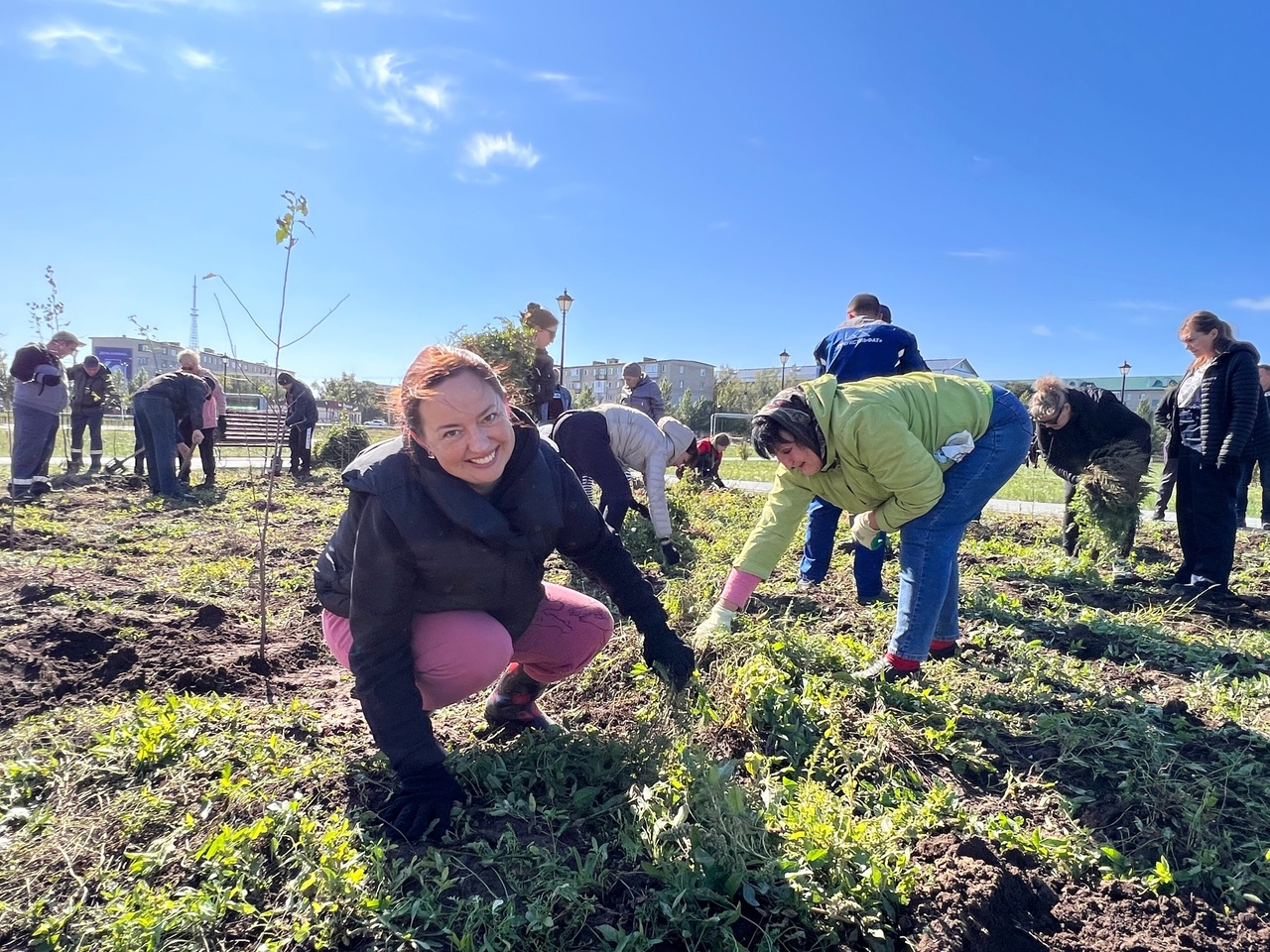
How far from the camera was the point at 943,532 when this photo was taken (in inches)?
102

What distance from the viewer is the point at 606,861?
1.78 m

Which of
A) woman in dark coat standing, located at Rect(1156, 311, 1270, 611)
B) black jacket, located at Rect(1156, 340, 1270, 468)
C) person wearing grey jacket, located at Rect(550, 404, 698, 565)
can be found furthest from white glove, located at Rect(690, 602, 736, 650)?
black jacket, located at Rect(1156, 340, 1270, 468)

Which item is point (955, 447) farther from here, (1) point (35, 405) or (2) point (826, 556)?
(1) point (35, 405)

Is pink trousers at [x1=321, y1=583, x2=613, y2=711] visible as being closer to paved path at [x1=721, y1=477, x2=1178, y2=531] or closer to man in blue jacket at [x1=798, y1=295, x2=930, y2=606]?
man in blue jacket at [x1=798, y1=295, x2=930, y2=606]

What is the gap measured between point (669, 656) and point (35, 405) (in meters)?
8.17

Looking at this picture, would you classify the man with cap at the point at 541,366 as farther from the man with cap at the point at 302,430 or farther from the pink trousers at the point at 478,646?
the man with cap at the point at 302,430

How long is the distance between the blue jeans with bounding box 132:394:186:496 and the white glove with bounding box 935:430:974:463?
8.18m

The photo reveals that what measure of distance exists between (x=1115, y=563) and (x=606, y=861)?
4529mm

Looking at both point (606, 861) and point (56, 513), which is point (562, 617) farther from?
point (56, 513)

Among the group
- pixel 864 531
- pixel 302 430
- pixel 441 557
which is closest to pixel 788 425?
pixel 864 531

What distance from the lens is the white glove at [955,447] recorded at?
8.38ft

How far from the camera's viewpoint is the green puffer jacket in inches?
93.6

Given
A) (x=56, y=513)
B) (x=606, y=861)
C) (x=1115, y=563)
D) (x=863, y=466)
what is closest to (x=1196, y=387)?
(x=1115, y=563)

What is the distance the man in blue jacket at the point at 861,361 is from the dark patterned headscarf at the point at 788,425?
1341mm
